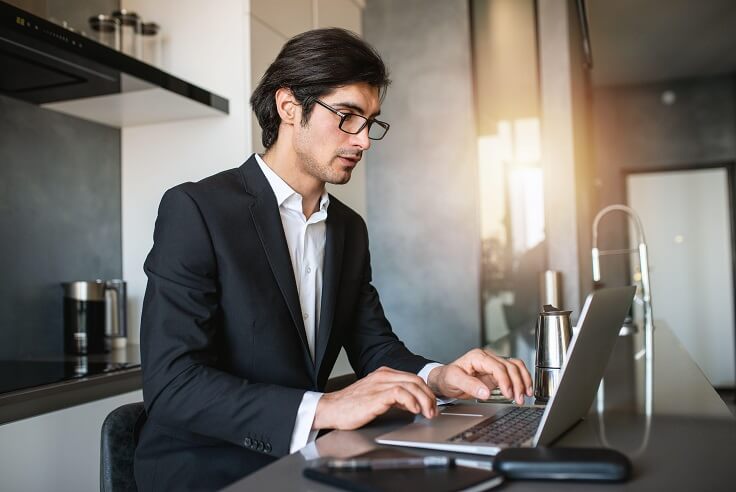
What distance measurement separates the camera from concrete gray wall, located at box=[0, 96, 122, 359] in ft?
7.36

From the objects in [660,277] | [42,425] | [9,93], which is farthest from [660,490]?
[660,277]

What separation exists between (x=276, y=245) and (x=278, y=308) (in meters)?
0.13

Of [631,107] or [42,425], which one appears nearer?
[42,425]

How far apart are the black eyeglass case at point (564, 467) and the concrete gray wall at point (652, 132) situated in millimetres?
6079

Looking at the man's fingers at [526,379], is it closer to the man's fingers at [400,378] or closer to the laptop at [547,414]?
the laptop at [547,414]

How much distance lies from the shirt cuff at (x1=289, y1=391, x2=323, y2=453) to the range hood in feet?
3.94

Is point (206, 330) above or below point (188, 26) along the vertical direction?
below

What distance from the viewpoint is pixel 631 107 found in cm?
696

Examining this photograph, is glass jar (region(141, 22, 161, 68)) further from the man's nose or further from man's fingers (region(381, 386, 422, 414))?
man's fingers (region(381, 386, 422, 414))

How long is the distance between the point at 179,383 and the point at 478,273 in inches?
121

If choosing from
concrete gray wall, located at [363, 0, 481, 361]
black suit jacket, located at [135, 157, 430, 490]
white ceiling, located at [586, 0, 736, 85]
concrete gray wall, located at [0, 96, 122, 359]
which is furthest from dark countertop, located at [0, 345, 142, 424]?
white ceiling, located at [586, 0, 736, 85]

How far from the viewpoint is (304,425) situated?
3.40ft

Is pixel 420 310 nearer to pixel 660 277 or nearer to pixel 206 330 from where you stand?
pixel 206 330

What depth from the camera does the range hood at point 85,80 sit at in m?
1.73
